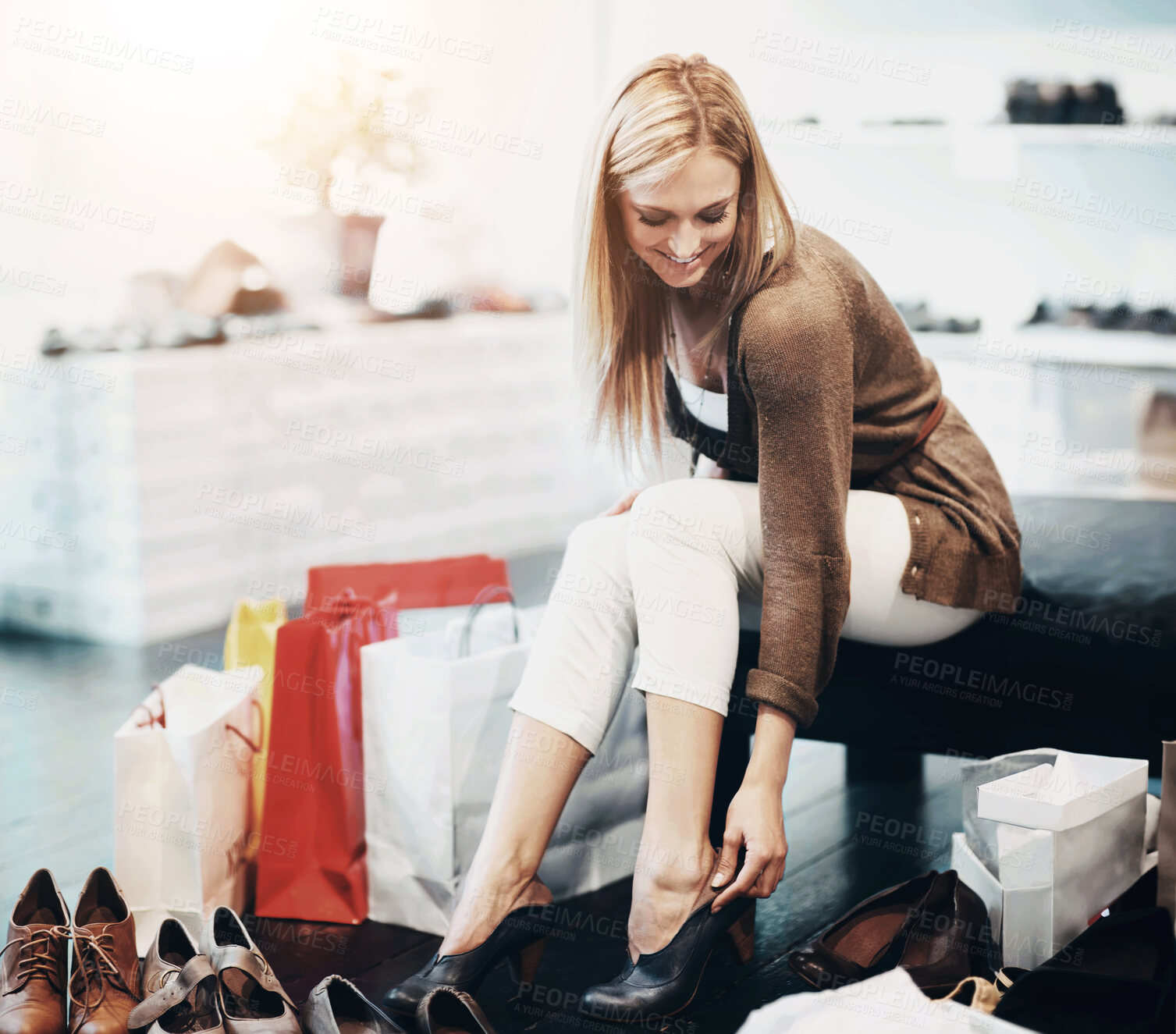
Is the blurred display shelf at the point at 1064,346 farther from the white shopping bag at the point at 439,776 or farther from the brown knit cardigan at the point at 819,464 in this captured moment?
the white shopping bag at the point at 439,776

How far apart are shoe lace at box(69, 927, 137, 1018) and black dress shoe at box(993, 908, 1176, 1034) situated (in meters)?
0.82

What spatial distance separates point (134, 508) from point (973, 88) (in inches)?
88.5

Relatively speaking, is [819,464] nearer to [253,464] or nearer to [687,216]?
[687,216]

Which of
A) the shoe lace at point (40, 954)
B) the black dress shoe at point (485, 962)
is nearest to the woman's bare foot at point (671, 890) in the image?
the black dress shoe at point (485, 962)

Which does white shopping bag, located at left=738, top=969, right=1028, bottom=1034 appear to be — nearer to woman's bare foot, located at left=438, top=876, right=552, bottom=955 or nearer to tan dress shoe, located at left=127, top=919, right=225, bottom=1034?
woman's bare foot, located at left=438, top=876, right=552, bottom=955

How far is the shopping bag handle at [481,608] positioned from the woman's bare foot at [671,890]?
0.39 m

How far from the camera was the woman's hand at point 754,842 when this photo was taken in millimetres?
1132

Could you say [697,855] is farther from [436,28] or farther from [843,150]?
[436,28]

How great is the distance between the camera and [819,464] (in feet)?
3.83

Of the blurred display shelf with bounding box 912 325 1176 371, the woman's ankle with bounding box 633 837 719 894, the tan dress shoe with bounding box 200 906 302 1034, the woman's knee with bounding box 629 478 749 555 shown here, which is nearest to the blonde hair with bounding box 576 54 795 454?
the woman's knee with bounding box 629 478 749 555

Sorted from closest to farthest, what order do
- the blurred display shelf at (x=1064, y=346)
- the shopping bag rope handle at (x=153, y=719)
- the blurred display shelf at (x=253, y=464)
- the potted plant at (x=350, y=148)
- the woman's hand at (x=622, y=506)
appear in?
the shopping bag rope handle at (x=153, y=719)
the woman's hand at (x=622, y=506)
the blurred display shelf at (x=253, y=464)
the blurred display shelf at (x=1064, y=346)
the potted plant at (x=350, y=148)

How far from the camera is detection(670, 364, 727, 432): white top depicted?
1.36 metres

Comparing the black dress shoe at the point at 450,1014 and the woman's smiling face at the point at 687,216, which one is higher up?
the woman's smiling face at the point at 687,216

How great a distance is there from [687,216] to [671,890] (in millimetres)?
676
